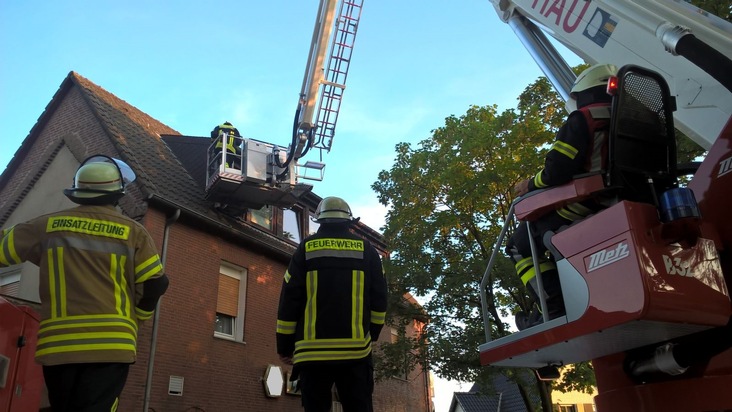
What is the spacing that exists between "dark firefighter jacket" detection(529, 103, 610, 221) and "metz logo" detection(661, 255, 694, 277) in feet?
2.19

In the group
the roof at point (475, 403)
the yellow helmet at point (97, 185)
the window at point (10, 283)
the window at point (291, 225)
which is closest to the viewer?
the yellow helmet at point (97, 185)

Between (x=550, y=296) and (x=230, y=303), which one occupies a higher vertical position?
(x=230, y=303)

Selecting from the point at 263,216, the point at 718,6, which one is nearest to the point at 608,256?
the point at 718,6

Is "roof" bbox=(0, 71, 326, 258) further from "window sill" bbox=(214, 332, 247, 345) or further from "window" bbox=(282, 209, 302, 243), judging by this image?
"window sill" bbox=(214, 332, 247, 345)

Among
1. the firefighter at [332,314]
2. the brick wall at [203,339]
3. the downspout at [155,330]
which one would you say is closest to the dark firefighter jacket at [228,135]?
the brick wall at [203,339]

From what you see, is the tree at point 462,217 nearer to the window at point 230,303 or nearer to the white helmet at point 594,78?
the window at point 230,303

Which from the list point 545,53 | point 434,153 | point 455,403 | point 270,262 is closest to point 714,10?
point 545,53

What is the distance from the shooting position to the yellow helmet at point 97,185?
137 inches

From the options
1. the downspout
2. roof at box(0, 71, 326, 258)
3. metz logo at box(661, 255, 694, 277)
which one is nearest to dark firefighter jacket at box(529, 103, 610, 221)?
metz logo at box(661, 255, 694, 277)

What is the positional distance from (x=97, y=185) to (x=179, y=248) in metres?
9.27

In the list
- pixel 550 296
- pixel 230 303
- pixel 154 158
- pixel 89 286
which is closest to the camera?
pixel 89 286

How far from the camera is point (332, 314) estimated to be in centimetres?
388

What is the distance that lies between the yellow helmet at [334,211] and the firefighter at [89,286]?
125 cm

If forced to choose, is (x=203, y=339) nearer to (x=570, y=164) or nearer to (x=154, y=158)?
(x=154, y=158)
